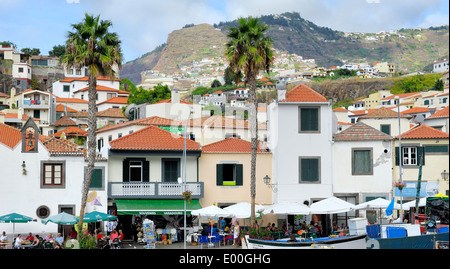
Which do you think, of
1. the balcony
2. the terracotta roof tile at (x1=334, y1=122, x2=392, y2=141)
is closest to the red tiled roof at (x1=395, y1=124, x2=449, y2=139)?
the terracotta roof tile at (x1=334, y1=122, x2=392, y2=141)

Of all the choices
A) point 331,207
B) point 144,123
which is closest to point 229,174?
point 331,207

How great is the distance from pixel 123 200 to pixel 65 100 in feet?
306

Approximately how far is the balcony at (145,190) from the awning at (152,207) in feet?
1.08

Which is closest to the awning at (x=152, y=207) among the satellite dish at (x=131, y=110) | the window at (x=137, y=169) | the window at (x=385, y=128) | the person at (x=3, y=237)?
the window at (x=137, y=169)

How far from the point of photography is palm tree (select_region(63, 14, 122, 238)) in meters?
33.6

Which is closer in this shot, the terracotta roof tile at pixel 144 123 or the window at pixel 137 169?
the window at pixel 137 169

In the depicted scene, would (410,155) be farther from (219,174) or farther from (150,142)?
(150,142)

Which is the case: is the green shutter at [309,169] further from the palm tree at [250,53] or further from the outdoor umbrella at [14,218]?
the outdoor umbrella at [14,218]

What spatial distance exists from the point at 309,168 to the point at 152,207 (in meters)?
10.3

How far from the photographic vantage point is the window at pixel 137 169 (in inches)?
1628

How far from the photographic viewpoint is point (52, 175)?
1555 inches

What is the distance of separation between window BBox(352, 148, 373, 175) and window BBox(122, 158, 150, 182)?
43.3 feet
